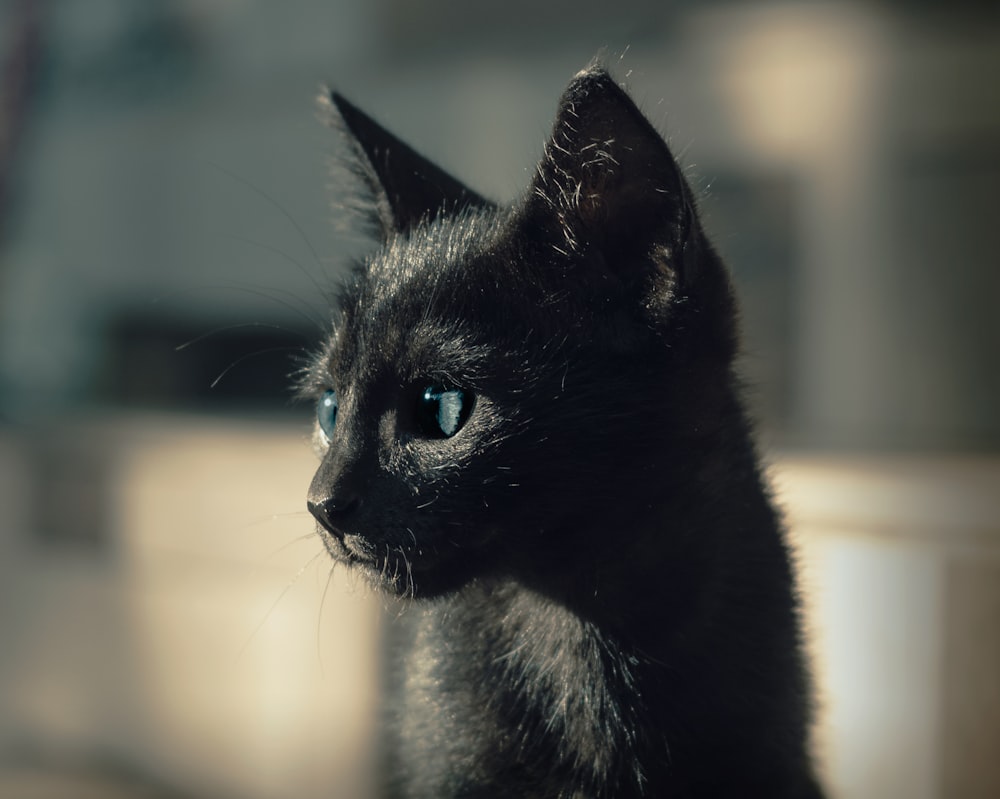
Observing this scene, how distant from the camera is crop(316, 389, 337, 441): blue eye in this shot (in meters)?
0.58

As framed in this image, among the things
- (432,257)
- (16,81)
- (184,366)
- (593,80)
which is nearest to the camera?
(593,80)

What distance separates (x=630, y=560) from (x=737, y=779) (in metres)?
0.13

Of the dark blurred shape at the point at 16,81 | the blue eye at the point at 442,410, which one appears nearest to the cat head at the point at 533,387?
the blue eye at the point at 442,410

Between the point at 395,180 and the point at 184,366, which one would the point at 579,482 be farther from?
the point at 184,366

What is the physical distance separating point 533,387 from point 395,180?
0.21 metres

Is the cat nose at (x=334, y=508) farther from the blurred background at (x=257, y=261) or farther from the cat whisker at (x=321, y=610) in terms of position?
the blurred background at (x=257, y=261)

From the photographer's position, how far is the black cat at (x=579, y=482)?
1.61 feet

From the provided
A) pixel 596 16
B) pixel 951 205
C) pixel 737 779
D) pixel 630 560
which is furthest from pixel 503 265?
pixel 951 205

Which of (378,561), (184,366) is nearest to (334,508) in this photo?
(378,561)

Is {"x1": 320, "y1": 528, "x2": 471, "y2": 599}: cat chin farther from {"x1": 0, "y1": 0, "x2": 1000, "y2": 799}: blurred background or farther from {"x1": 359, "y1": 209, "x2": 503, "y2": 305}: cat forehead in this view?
{"x1": 0, "y1": 0, "x2": 1000, "y2": 799}: blurred background

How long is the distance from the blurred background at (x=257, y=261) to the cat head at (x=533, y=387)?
0.79 m

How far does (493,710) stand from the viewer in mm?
568

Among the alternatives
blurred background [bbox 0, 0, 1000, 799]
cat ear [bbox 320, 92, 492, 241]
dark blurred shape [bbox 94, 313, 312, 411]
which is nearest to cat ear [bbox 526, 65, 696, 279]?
cat ear [bbox 320, 92, 492, 241]

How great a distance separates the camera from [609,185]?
479mm
